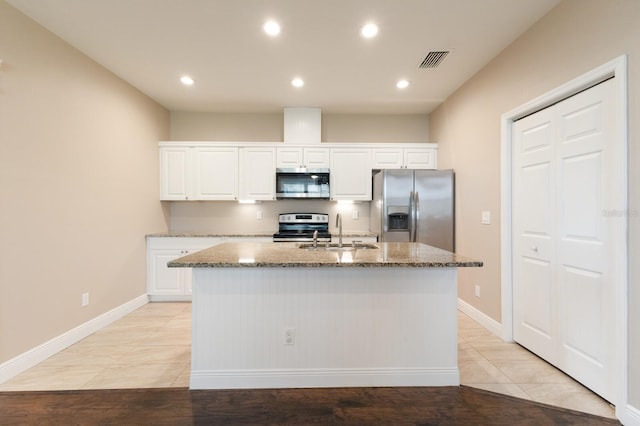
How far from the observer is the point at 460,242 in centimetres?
360

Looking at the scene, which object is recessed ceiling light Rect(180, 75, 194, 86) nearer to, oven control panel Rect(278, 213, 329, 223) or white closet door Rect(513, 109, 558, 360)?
oven control panel Rect(278, 213, 329, 223)

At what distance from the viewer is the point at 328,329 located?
2051 millimetres

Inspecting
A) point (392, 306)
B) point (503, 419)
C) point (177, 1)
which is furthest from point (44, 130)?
point (503, 419)

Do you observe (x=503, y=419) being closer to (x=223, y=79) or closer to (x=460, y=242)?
(x=460, y=242)

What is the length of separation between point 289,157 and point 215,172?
1071 mm

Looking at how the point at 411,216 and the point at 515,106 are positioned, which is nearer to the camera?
the point at 515,106

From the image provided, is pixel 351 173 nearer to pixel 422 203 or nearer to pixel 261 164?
pixel 422 203

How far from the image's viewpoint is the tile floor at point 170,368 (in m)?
2.02

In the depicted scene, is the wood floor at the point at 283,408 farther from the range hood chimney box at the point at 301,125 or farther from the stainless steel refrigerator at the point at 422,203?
the range hood chimney box at the point at 301,125

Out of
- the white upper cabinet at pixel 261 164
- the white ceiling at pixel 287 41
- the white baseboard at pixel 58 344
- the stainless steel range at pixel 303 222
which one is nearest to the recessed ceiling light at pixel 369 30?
the white ceiling at pixel 287 41

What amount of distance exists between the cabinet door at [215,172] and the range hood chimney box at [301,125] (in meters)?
0.81

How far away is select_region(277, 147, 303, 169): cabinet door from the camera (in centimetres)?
423

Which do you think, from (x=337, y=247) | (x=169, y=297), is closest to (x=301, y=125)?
(x=337, y=247)

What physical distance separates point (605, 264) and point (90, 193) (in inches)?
167
